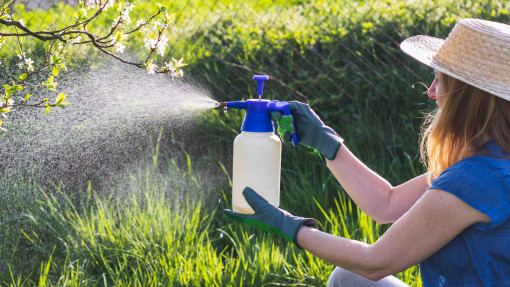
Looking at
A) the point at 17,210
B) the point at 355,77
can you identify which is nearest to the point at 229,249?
the point at 17,210

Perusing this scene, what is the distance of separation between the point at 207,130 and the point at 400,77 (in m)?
1.27

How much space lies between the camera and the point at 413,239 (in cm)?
171

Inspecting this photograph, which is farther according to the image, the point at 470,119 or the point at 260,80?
the point at 260,80

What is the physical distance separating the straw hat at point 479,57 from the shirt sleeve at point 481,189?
0.72 feet

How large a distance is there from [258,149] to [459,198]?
0.65 m

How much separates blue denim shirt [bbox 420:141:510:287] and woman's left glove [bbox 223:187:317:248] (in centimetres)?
41

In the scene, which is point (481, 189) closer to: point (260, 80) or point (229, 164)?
point (260, 80)

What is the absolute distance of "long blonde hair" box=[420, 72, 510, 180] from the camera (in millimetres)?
1785

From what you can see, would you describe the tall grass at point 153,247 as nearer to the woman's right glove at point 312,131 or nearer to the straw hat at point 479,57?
the woman's right glove at point 312,131

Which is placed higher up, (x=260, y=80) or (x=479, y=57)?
(x=479, y=57)

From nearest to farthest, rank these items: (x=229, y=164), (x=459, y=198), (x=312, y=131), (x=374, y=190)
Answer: (x=459, y=198), (x=312, y=131), (x=374, y=190), (x=229, y=164)

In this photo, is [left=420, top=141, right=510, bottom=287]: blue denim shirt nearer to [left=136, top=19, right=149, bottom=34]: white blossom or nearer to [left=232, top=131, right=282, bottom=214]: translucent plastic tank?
[left=232, top=131, right=282, bottom=214]: translucent plastic tank

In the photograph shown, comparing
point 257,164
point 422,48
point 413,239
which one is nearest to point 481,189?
point 413,239

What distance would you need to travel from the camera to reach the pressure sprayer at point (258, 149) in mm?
2000
